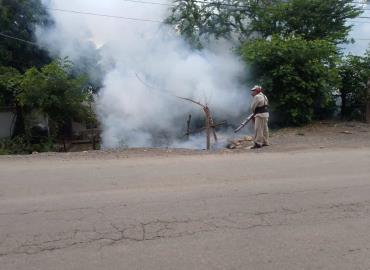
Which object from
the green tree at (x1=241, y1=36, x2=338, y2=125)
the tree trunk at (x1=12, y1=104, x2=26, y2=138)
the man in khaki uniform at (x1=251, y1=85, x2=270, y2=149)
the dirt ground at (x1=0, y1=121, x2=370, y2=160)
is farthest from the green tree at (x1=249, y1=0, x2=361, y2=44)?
the tree trunk at (x1=12, y1=104, x2=26, y2=138)

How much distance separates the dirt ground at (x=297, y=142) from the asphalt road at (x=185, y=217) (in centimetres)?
170

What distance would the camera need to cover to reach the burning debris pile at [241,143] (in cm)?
1137

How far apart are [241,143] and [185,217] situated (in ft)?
23.2

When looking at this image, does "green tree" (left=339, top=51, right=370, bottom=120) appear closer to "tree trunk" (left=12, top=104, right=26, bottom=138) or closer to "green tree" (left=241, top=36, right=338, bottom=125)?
"green tree" (left=241, top=36, right=338, bottom=125)

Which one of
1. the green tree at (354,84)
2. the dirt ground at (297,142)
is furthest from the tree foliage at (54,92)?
the green tree at (354,84)

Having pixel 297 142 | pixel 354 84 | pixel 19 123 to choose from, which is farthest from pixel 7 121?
pixel 354 84

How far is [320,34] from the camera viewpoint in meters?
19.8

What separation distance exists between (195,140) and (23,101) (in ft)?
17.6

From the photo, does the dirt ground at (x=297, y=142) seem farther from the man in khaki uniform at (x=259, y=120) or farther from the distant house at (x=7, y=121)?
the distant house at (x=7, y=121)

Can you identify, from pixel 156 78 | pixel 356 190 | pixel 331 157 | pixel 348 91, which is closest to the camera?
pixel 356 190

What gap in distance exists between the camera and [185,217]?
4.84 meters

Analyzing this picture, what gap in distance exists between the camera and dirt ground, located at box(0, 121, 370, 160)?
966 cm

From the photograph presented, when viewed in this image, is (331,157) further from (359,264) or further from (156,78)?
(156,78)

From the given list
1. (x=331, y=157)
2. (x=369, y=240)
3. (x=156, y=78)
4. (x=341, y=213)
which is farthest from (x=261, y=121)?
(x=369, y=240)
